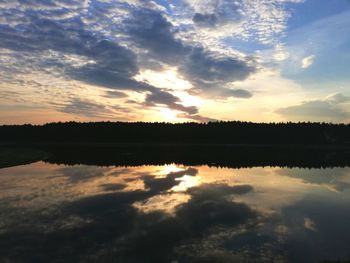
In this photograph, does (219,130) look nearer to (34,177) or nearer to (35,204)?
(34,177)

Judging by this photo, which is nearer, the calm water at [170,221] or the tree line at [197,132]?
the calm water at [170,221]

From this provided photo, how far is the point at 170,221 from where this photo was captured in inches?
848

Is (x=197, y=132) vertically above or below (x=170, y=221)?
above

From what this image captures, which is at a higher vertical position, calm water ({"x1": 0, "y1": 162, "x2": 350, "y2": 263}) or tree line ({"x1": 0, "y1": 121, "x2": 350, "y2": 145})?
tree line ({"x1": 0, "y1": 121, "x2": 350, "y2": 145})

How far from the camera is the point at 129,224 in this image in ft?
68.6

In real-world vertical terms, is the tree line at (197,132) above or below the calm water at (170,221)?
above

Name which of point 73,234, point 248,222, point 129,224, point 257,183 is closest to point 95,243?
point 73,234

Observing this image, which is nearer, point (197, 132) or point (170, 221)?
point (170, 221)

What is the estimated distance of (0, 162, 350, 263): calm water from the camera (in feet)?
51.6

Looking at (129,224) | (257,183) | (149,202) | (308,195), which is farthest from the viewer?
(257,183)

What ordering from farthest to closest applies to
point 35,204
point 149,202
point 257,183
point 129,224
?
point 257,183
point 149,202
point 35,204
point 129,224

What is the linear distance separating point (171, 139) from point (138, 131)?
19520mm

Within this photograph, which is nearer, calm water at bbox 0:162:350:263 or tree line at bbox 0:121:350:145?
calm water at bbox 0:162:350:263

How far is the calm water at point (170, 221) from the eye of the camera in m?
15.7
